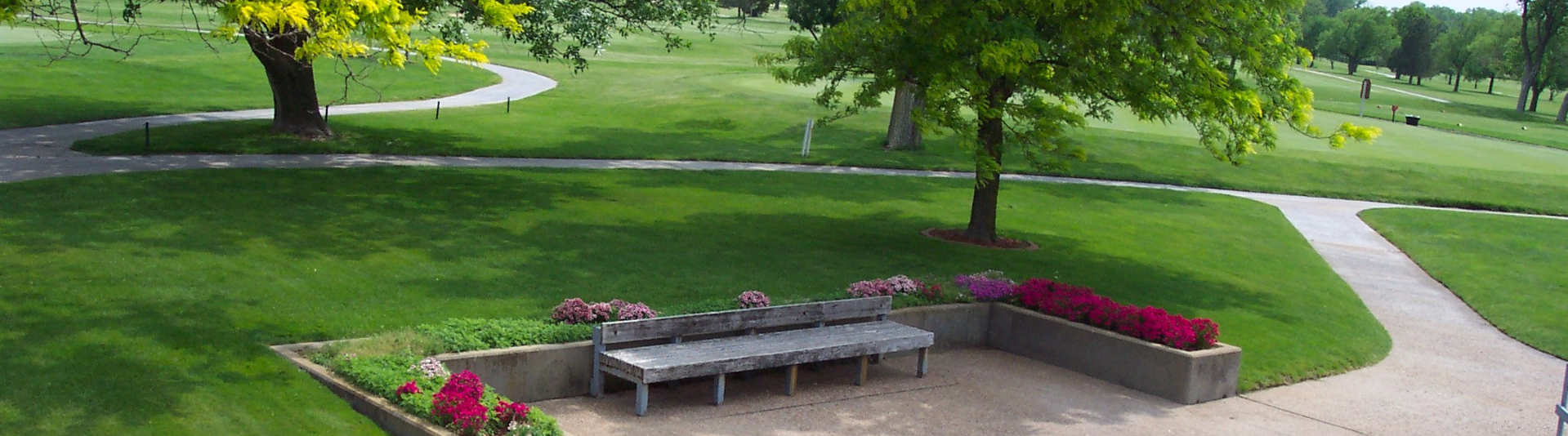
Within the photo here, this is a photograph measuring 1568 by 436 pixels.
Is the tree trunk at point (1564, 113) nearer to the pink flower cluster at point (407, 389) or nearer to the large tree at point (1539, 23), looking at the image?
the large tree at point (1539, 23)

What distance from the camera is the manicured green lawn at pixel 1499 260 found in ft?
55.4

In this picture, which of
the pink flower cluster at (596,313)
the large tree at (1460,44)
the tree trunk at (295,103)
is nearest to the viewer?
the pink flower cluster at (596,313)

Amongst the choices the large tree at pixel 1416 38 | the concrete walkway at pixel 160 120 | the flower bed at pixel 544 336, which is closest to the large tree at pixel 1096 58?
the flower bed at pixel 544 336

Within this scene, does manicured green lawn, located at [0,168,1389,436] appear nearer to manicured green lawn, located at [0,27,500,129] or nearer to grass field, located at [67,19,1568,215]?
grass field, located at [67,19,1568,215]

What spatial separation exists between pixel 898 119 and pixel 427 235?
1857cm

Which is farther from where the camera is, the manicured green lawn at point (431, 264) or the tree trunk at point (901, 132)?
the tree trunk at point (901, 132)

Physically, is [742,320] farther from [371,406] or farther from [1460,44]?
[1460,44]

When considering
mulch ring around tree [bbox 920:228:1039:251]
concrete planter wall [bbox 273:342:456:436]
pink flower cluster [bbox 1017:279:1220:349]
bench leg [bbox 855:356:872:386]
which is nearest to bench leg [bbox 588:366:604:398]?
concrete planter wall [bbox 273:342:456:436]

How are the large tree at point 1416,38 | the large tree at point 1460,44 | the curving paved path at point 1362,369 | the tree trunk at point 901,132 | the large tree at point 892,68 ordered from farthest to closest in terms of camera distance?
1. the large tree at point 1416,38
2. the large tree at point 1460,44
3. the tree trunk at point 901,132
4. the large tree at point 892,68
5. the curving paved path at point 1362,369

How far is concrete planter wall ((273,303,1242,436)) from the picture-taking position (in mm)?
9422

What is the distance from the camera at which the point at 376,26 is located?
9.76 metres

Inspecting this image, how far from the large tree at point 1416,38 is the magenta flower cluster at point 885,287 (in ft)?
366

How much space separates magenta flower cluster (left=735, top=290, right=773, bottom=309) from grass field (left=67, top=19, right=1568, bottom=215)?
13876 millimetres

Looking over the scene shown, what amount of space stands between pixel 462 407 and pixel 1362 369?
9877 mm
